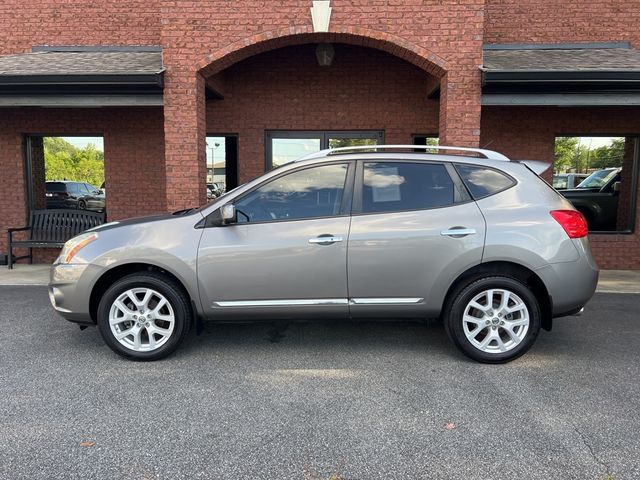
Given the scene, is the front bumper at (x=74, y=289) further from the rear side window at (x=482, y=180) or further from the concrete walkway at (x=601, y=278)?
the concrete walkway at (x=601, y=278)

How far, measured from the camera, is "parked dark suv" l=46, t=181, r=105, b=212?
1001cm

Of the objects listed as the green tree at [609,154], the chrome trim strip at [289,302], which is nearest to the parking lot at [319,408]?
the chrome trim strip at [289,302]

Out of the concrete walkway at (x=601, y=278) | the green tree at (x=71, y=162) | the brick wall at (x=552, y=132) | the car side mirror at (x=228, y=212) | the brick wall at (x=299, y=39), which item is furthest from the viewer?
the green tree at (x=71, y=162)

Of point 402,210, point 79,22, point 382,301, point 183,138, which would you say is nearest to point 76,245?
point 382,301

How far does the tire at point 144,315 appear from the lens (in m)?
4.45

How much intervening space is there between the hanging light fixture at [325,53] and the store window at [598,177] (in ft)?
14.6

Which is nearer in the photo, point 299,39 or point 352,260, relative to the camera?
point 352,260

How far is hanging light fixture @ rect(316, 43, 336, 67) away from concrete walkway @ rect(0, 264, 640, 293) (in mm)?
5591

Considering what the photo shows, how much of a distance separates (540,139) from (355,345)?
6.36 meters

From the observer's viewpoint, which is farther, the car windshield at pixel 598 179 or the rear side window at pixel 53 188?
the rear side window at pixel 53 188

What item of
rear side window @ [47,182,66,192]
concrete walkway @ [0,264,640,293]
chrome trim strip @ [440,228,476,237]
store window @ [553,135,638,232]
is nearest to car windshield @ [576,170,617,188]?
store window @ [553,135,638,232]

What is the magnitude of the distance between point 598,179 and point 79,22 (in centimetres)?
1000

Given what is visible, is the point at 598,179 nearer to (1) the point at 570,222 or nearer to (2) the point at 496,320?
(1) the point at 570,222

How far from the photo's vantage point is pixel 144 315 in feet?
14.7
